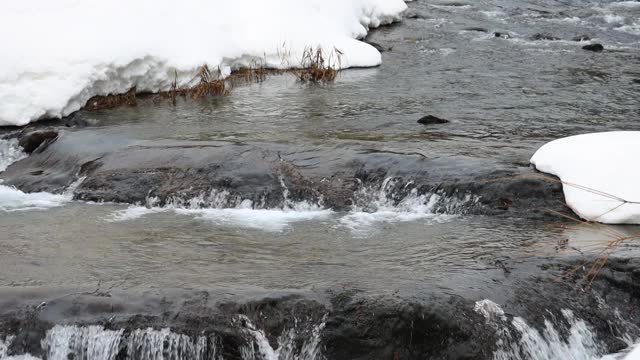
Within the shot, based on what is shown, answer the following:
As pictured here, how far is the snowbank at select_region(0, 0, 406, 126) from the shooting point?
1168 centimetres

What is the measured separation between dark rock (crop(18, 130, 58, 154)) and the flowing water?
18cm

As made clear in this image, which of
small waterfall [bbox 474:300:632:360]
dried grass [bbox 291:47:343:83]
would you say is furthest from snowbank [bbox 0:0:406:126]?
small waterfall [bbox 474:300:632:360]

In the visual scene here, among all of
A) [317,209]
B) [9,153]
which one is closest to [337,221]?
[317,209]

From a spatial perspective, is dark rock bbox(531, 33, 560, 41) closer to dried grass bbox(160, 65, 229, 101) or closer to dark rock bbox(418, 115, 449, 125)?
dark rock bbox(418, 115, 449, 125)

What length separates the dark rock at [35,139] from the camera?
10492mm

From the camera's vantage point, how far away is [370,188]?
8555mm


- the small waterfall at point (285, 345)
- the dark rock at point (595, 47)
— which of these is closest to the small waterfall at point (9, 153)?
the small waterfall at point (285, 345)

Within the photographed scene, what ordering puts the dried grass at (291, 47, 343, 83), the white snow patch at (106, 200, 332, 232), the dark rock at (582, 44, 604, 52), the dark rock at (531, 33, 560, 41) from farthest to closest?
the dark rock at (531, 33, 560, 41) → the dark rock at (582, 44, 604, 52) → the dried grass at (291, 47, 343, 83) → the white snow patch at (106, 200, 332, 232)

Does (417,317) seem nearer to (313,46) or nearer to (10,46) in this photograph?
(10,46)

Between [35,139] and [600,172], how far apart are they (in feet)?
23.5

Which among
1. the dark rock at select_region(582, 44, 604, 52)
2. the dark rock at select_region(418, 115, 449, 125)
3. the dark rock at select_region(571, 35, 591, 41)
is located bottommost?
the dark rock at select_region(418, 115, 449, 125)

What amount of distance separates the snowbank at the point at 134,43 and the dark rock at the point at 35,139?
83cm

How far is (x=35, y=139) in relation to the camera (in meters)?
10.5

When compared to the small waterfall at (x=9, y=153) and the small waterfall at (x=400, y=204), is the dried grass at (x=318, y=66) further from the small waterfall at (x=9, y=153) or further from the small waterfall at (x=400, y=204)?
the small waterfall at (x=400, y=204)
